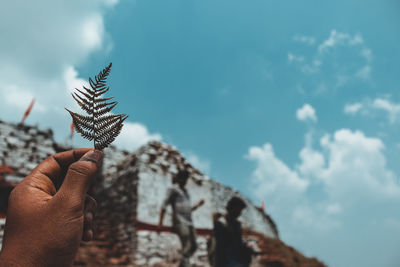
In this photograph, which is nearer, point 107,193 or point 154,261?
point 154,261

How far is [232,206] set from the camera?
4.13 meters

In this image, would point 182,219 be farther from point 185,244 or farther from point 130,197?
point 130,197

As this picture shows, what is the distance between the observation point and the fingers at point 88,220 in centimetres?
101

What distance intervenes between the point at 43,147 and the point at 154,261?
14.4 feet

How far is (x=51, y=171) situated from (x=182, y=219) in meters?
4.66

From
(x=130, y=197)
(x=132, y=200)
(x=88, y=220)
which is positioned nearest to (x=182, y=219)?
(x=132, y=200)

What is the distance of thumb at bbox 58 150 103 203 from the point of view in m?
0.91

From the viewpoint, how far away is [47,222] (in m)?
0.87

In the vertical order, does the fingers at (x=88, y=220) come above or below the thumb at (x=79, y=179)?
below

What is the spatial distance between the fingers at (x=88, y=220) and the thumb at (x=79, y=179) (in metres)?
0.11

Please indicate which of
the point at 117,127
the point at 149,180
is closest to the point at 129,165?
the point at 149,180

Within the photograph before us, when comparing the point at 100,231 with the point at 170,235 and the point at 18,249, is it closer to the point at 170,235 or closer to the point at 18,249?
the point at 170,235

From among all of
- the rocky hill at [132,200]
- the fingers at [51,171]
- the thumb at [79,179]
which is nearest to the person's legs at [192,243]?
the rocky hill at [132,200]

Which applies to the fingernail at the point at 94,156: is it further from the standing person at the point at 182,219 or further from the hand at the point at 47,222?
the standing person at the point at 182,219
